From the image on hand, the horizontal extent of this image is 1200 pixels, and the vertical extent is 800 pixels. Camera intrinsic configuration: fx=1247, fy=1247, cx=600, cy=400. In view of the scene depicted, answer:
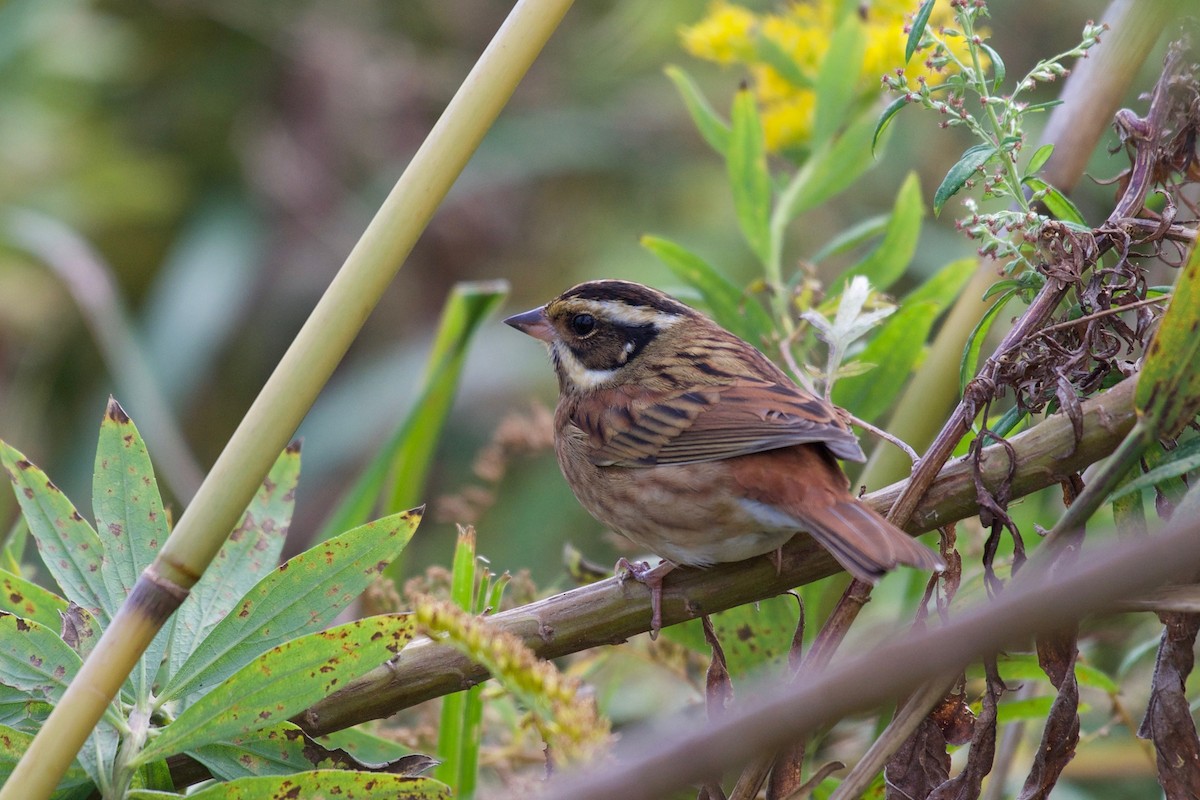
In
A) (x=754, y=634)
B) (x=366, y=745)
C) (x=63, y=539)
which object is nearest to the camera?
(x=63, y=539)

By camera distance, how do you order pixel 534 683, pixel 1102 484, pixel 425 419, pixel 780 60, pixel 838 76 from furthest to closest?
pixel 780 60 < pixel 838 76 < pixel 425 419 < pixel 1102 484 < pixel 534 683

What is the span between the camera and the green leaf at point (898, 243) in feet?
6.92

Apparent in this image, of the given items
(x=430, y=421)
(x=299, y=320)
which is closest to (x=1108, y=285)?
(x=430, y=421)

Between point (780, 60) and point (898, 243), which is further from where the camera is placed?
point (780, 60)

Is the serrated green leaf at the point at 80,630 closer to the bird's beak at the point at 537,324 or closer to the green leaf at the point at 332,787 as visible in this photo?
the green leaf at the point at 332,787

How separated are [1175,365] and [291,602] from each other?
950 mm

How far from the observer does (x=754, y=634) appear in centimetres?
182

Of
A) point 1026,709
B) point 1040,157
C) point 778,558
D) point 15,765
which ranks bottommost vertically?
point 1026,709

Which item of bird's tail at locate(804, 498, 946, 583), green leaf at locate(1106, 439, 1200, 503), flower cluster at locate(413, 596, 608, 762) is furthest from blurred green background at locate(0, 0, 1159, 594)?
flower cluster at locate(413, 596, 608, 762)

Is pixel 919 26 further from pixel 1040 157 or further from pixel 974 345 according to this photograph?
pixel 974 345

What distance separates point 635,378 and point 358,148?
125 inches

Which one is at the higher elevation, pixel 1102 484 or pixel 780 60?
pixel 780 60

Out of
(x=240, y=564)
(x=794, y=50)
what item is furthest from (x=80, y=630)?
(x=794, y=50)

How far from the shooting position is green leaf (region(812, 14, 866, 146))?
2.18 metres
